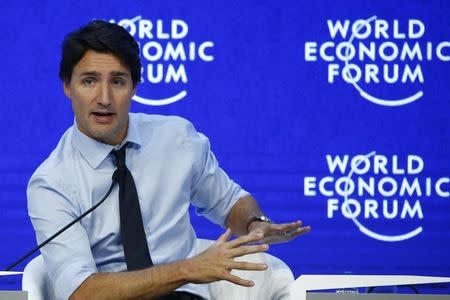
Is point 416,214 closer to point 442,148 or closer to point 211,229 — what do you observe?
point 442,148

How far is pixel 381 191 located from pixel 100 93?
1771mm

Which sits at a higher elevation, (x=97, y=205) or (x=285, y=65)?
(x=285, y=65)

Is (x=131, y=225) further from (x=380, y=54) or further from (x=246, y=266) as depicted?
(x=380, y=54)

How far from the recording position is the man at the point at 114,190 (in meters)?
2.42

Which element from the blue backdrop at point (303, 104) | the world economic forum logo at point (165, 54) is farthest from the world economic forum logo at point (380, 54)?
the world economic forum logo at point (165, 54)

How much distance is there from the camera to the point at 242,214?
286cm

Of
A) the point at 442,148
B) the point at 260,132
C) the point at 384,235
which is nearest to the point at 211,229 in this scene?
the point at 260,132

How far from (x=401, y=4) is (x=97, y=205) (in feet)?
6.85

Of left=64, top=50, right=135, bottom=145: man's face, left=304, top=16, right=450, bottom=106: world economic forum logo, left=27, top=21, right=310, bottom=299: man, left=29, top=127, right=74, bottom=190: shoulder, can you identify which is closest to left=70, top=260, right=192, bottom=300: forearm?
left=27, top=21, right=310, bottom=299: man

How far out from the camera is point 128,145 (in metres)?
2.67

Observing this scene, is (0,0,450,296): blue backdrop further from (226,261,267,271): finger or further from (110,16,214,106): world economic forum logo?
(226,261,267,271): finger

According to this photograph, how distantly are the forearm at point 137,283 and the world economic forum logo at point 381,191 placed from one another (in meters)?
1.81

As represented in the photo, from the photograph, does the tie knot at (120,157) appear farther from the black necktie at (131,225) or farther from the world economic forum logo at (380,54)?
the world economic forum logo at (380,54)

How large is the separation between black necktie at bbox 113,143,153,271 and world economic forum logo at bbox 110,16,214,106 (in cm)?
154
